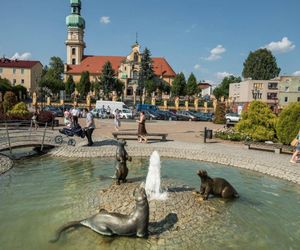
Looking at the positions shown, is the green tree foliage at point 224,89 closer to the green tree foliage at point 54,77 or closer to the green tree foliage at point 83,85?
the green tree foliage at point 83,85

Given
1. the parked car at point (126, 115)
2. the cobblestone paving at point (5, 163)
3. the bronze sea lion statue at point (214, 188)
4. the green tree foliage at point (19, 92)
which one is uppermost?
the green tree foliage at point (19, 92)

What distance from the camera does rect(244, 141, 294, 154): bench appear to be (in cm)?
1678

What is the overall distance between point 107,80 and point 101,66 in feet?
104

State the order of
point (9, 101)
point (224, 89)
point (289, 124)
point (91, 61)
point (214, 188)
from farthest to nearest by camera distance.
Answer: point (91, 61) < point (224, 89) < point (9, 101) < point (289, 124) < point (214, 188)

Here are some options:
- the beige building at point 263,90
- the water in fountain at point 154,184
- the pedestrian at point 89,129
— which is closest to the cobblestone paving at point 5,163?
the pedestrian at point 89,129

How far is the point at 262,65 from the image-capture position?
92.4 m

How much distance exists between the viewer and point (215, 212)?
8.41m

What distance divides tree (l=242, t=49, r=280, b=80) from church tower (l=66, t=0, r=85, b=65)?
56.4 metres

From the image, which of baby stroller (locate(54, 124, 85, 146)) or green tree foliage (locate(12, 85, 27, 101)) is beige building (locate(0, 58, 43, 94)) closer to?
green tree foliage (locate(12, 85, 27, 101))

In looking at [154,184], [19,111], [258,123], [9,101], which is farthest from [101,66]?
[154,184]

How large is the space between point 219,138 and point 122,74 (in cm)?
7725

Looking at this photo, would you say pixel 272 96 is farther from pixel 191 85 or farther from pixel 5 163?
pixel 5 163

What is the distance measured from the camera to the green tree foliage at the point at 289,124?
18.9 meters

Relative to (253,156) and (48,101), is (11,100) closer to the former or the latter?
(253,156)
